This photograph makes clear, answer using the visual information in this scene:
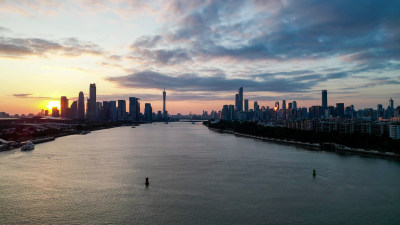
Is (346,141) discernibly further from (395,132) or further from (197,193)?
(197,193)

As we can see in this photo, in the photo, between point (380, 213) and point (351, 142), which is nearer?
point (380, 213)

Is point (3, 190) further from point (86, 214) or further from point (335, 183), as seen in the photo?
point (335, 183)

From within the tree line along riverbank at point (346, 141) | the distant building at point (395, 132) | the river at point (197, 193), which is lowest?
the river at point (197, 193)

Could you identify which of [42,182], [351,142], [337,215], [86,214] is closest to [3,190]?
[42,182]

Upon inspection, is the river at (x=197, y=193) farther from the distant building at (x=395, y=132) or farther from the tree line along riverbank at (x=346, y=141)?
the distant building at (x=395, y=132)

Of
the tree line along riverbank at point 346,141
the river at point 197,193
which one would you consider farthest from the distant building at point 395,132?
the river at point 197,193

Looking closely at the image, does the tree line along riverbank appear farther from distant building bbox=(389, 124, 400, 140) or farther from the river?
the river

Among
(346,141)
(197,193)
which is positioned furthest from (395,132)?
(197,193)

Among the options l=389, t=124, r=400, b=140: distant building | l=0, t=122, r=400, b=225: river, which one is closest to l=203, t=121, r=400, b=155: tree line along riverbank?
l=389, t=124, r=400, b=140: distant building
